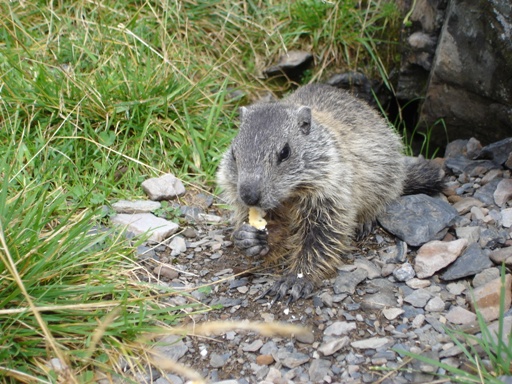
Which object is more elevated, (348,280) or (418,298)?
(418,298)

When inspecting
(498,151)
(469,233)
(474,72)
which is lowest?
(469,233)

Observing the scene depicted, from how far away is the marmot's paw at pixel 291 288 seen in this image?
12.8 feet

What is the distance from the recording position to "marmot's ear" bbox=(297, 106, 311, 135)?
423cm

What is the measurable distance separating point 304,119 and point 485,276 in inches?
59.5

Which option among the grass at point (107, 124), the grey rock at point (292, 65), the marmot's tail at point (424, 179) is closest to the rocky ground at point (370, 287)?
the marmot's tail at point (424, 179)

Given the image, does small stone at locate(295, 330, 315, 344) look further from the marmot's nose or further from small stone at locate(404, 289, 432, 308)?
the marmot's nose

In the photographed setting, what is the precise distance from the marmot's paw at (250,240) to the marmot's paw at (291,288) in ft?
0.92

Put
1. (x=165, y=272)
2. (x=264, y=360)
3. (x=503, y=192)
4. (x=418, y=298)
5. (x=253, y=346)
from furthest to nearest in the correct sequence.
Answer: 1. (x=503, y=192)
2. (x=165, y=272)
3. (x=418, y=298)
4. (x=253, y=346)
5. (x=264, y=360)

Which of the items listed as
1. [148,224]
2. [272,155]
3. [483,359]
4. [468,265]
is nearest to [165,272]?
[148,224]

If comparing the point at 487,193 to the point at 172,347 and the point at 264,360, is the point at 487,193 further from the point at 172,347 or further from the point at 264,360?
the point at 172,347

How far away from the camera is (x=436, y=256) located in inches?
160

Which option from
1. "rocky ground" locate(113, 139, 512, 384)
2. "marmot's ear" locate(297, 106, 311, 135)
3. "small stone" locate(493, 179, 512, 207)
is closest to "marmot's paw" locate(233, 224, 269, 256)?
"rocky ground" locate(113, 139, 512, 384)

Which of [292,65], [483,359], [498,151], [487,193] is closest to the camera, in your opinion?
[483,359]

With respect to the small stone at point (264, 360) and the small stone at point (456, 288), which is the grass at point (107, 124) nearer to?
the small stone at point (264, 360)
